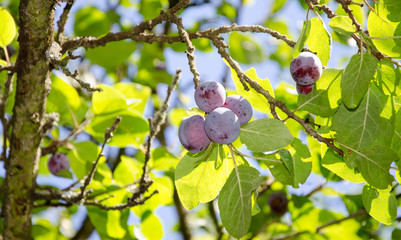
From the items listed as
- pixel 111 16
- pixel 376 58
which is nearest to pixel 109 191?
pixel 376 58

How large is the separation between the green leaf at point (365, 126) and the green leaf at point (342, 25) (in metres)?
0.14

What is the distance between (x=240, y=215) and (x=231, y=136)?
0.55 ft

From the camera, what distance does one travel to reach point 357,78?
816 mm

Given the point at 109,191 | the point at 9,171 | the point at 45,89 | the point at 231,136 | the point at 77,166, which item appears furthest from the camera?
the point at 77,166

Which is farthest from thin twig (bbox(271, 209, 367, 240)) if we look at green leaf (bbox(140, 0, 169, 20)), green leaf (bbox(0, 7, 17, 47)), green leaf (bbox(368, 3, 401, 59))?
green leaf (bbox(0, 7, 17, 47))

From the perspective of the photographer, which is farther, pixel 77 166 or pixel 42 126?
pixel 77 166

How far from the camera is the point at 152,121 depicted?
1.35m

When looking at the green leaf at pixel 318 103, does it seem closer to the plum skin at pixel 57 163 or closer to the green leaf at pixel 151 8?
the plum skin at pixel 57 163

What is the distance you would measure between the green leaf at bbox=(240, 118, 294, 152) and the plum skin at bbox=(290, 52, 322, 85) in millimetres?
118

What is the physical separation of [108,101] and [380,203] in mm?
967

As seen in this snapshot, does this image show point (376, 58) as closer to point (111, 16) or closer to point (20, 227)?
point (20, 227)

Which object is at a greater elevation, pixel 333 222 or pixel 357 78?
pixel 357 78

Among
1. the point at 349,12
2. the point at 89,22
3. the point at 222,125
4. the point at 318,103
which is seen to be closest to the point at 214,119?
the point at 222,125

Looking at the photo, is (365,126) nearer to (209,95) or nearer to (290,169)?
(290,169)
